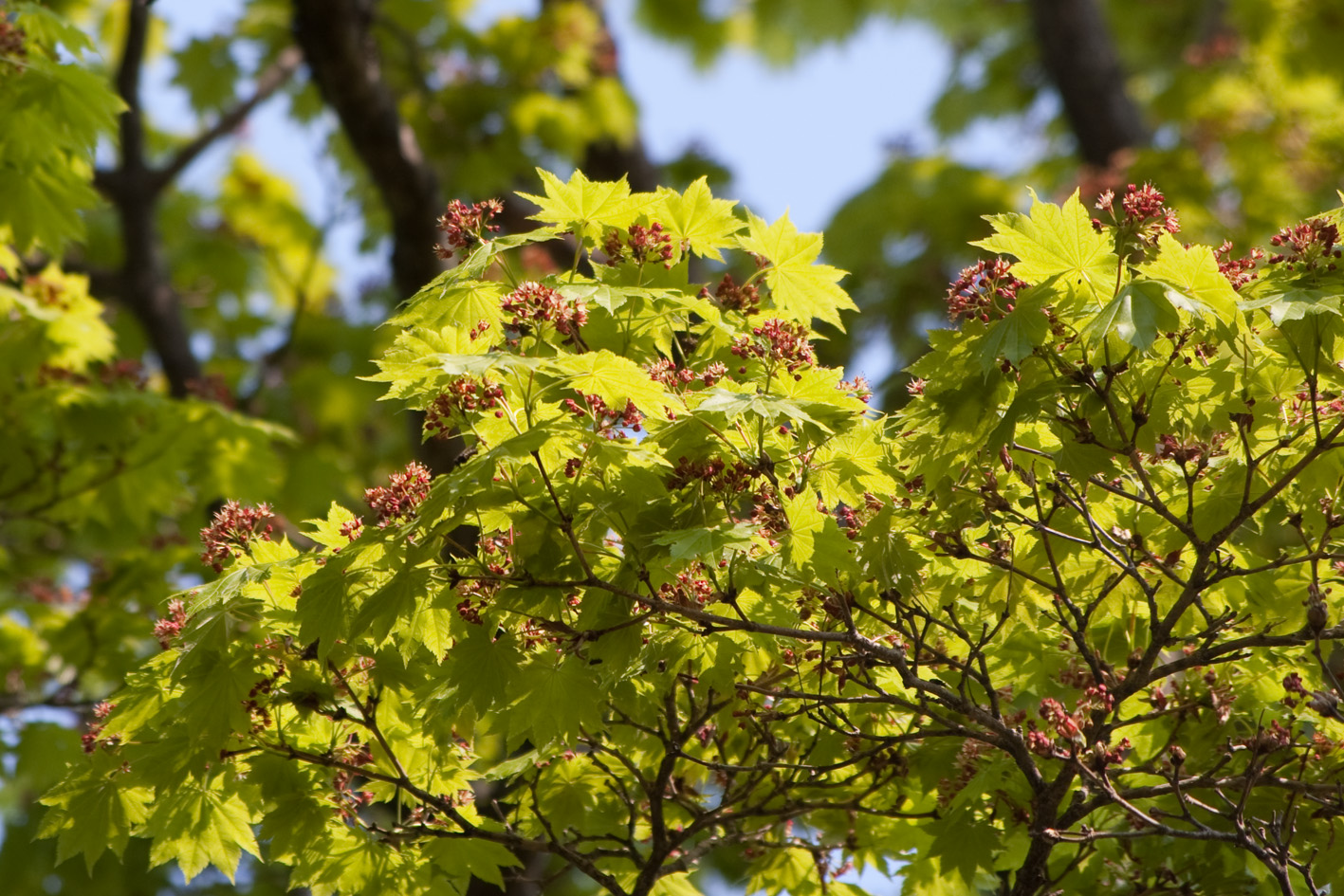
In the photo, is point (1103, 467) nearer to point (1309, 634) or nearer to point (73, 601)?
point (1309, 634)

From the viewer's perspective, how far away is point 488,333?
276cm

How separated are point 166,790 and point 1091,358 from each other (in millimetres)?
2279

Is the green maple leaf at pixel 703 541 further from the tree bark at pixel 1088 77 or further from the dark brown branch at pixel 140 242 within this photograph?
the tree bark at pixel 1088 77

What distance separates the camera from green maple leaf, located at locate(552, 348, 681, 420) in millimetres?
2457

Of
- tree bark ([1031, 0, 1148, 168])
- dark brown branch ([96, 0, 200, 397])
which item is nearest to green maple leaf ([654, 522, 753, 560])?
dark brown branch ([96, 0, 200, 397])

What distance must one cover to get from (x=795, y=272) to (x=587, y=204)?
1.75 feet

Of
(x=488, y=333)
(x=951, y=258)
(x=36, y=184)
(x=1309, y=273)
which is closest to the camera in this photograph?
(x=1309, y=273)

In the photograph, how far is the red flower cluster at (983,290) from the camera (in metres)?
2.59

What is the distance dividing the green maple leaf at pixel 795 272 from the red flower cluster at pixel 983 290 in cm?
45

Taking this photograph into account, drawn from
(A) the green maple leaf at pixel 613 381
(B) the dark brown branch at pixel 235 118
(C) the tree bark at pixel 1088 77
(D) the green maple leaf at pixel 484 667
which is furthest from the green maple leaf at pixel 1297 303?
(C) the tree bark at pixel 1088 77

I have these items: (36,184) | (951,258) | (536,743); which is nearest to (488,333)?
(536,743)

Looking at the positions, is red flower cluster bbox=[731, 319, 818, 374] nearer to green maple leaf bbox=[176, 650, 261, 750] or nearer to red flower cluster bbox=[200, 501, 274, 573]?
red flower cluster bbox=[200, 501, 274, 573]

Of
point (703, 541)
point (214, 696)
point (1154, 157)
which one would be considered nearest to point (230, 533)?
point (214, 696)

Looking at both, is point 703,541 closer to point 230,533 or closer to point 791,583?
point 791,583
